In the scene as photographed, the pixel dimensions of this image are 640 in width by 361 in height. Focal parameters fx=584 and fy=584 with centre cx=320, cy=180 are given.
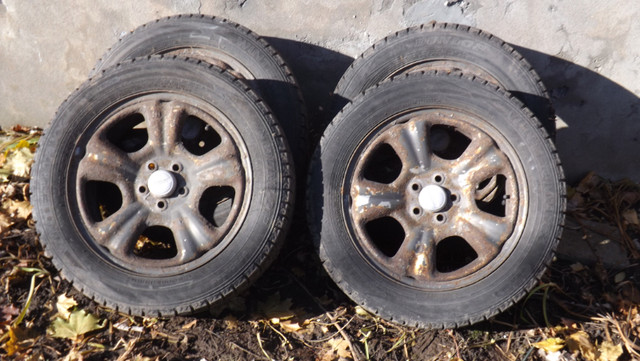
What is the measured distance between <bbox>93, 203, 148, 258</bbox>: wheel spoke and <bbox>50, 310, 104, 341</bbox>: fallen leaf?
1.62 ft

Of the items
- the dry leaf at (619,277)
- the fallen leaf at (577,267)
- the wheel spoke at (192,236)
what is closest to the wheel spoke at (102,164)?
the wheel spoke at (192,236)

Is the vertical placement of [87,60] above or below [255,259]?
above

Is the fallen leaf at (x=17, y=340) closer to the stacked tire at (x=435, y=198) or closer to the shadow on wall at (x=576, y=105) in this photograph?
the stacked tire at (x=435, y=198)

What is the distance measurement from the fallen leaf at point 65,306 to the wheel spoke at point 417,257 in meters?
1.99

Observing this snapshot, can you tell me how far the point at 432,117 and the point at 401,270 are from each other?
889mm

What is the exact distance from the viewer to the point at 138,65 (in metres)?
3.38

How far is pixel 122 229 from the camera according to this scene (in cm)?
340

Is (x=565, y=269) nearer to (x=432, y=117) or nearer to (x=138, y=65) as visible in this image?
(x=432, y=117)

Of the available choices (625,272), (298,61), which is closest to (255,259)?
(298,61)

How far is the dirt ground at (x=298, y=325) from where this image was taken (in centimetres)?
343

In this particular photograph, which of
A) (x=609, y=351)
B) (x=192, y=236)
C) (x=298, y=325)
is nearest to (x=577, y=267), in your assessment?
(x=609, y=351)

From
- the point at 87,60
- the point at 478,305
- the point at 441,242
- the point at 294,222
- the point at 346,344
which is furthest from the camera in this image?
the point at 87,60

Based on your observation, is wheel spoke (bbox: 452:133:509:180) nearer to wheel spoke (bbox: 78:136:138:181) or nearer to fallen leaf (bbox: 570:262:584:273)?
fallen leaf (bbox: 570:262:584:273)

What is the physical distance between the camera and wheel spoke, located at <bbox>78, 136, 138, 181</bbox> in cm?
341
